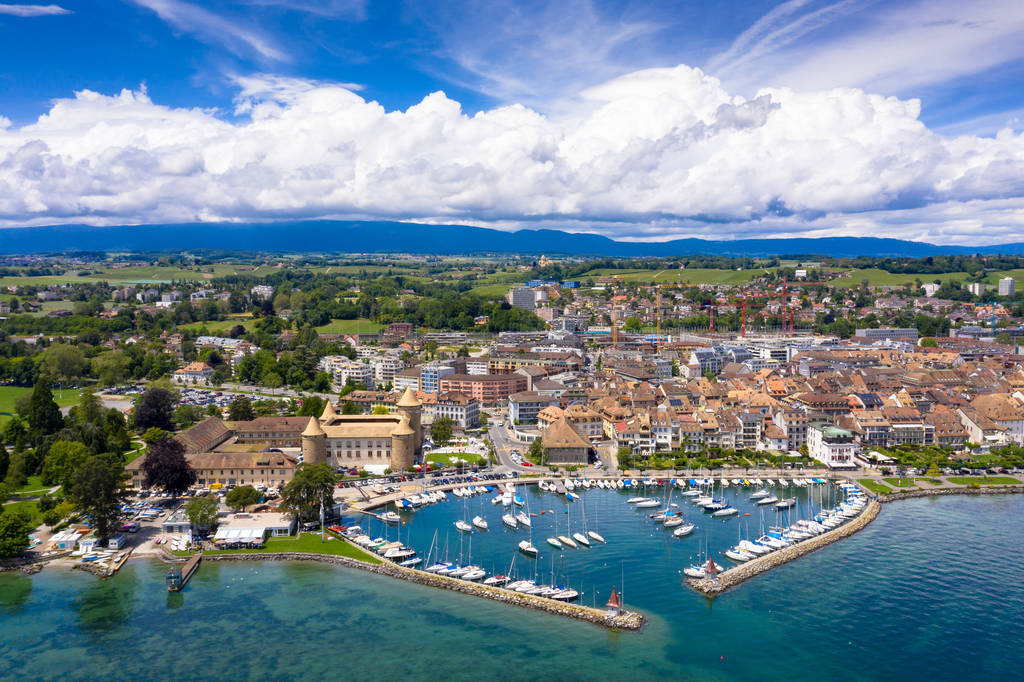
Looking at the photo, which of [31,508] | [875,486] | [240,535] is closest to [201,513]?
[240,535]

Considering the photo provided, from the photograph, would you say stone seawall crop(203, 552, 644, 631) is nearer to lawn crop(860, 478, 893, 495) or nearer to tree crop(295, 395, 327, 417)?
lawn crop(860, 478, 893, 495)

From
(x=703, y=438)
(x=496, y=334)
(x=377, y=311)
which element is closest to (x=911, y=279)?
(x=496, y=334)

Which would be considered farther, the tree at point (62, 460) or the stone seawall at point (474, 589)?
the tree at point (62, 460)

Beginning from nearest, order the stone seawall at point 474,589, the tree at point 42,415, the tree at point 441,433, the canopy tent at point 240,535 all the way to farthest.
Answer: the stone seawall at point 474,589, the canopy tent at point 240,535, the tree at point 42,415, the tree at point 441,433

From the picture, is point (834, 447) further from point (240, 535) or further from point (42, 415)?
point (42, 415)

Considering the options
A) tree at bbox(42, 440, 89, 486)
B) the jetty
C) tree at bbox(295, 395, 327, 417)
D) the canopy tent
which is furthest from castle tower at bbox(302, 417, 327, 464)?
tree at bbox(42, 440, 89, 486)

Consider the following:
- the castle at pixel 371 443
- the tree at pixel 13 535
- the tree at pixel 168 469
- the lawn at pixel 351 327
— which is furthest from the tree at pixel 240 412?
the lawn at pixel 351 327

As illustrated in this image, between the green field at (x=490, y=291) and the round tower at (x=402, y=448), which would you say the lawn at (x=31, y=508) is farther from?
the green field at (x=490, y=291)
